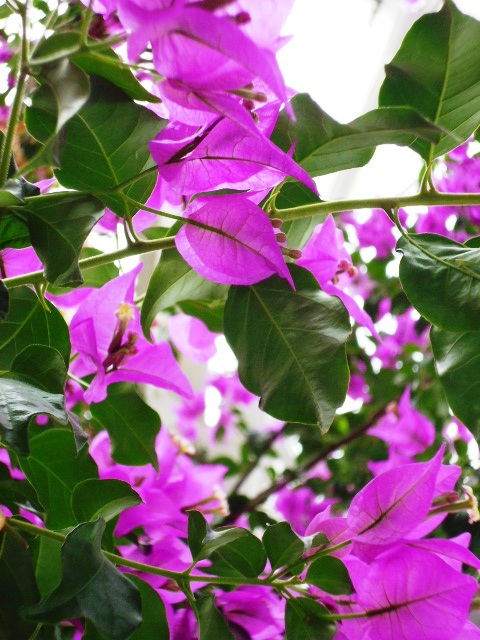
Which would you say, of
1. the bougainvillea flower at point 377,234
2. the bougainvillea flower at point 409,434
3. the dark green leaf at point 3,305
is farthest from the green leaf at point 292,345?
the bougainvillea flower at point 377,234

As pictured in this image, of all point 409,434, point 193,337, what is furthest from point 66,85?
point 409,434

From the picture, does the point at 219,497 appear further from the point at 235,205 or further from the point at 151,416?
the point at 235,205

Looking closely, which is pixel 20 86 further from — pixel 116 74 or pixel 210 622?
pixel 210 622

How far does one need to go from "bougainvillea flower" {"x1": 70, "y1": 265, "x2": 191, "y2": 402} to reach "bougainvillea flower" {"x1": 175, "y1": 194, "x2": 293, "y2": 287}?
0.11 meters

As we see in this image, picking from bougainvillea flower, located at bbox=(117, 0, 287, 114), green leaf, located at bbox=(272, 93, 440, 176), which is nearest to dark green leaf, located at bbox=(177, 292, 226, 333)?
green leaf, located at bbox=(272, 93, 440, 176)

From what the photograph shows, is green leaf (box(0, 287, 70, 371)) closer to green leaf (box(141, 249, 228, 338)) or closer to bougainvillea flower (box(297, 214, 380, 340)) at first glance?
green leaf (box(141, 249, 228, 338))

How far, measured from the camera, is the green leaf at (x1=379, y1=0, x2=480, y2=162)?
1.24 feet

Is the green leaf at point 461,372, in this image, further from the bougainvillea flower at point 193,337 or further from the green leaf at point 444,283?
the bougainvillea flower at point 193,337

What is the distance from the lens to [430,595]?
15.9 inches

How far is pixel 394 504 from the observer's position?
413 millimetres

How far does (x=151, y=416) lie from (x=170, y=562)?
109 millimetres

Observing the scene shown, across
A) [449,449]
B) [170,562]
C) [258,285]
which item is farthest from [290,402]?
[449,449]

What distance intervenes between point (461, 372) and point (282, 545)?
0.15 meters

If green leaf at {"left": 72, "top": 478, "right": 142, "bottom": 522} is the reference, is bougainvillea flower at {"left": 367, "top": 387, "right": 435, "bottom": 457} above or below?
below
